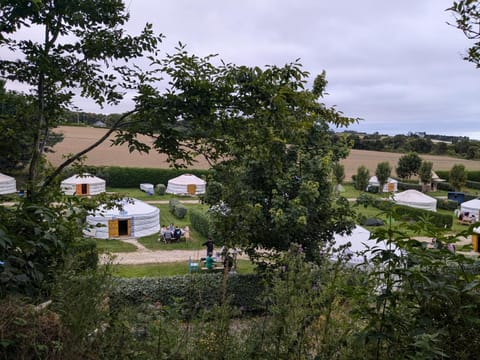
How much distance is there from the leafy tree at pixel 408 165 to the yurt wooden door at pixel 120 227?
30.7 m

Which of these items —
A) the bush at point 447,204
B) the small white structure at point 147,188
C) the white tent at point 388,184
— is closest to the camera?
the bush at point 447,204

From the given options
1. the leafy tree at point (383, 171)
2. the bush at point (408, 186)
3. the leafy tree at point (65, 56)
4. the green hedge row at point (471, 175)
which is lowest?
the bush at point (408, 186)

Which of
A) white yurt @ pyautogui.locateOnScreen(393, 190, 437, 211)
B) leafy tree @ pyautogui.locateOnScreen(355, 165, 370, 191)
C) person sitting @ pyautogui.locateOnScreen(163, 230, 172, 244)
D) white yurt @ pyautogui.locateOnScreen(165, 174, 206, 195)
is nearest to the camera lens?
person sitting @ pyautogui.locateOnScreen(163, 230, 172, 244)

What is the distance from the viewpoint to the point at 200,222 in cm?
1595

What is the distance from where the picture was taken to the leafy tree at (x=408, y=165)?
3666 cm

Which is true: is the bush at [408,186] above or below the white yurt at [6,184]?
below

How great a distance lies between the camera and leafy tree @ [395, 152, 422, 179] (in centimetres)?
3666

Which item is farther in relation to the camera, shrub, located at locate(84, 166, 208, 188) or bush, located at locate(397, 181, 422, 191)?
bush, located at locate(397, 181, 422, 191)

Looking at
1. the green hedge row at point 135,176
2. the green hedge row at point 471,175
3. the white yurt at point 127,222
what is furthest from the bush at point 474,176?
the white yurt at point 127,222

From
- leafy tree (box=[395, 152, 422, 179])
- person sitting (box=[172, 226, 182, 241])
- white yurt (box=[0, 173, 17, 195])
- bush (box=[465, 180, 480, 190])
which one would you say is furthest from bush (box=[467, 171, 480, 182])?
white yurt (box=[0, 173, 17, 195])

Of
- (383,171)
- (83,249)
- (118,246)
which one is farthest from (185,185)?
(83,249)

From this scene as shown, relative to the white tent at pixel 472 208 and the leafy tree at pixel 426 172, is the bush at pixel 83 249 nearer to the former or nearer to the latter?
the white tent at pixel 472 208

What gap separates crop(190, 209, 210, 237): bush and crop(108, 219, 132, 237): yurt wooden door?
2897 millimetres

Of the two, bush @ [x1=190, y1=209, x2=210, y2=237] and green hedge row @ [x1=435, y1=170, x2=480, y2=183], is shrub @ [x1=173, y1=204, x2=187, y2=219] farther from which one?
green hedge row @ [x1=435, y1=170, x2=480, y2=183]
